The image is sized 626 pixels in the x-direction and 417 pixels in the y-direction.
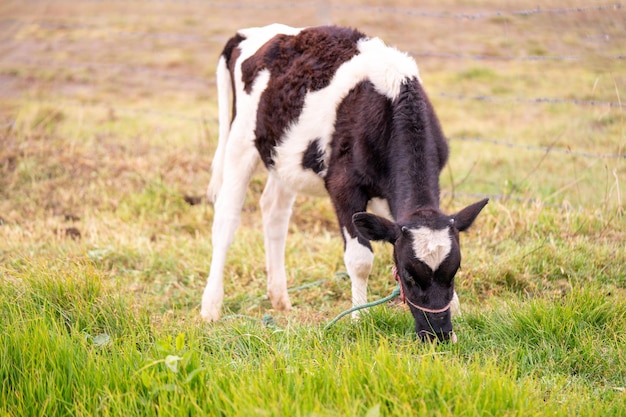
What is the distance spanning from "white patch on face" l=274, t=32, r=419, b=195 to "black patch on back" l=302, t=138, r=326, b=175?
0.02 meters

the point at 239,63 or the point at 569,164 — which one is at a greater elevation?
the point at 239,63

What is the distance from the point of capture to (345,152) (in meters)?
4.06

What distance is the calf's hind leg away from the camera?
4.80 m

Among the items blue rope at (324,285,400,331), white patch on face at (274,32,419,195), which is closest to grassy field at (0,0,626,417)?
blue rope at (324,285,400,331)

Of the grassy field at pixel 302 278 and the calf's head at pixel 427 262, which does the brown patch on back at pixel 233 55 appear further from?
the calf's head at pixel 427 262

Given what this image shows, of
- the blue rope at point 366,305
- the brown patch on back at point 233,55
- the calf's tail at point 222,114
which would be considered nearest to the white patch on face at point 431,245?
the blue rope at point 366,305

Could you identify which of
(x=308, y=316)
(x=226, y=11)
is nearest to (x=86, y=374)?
(x=308, y=316)

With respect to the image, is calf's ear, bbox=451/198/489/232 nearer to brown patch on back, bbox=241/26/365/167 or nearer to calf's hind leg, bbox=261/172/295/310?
brown patch on back, bbox=241/26/365/167

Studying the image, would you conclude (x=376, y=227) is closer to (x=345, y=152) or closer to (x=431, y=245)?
(x=431, y=245)

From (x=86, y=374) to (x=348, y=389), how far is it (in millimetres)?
1172

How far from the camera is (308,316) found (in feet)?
14.5

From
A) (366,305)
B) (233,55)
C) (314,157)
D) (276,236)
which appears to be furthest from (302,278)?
(233,55)

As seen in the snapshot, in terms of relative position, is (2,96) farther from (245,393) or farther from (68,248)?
(245,393)

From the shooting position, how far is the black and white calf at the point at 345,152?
11.3 ft
